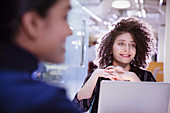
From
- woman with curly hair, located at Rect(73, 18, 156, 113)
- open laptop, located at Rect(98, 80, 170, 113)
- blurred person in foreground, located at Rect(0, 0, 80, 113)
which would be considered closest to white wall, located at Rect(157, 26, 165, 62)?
woman with curly hair, located at Rect(73, 18, 156, 113)

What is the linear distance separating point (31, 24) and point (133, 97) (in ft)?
2.80

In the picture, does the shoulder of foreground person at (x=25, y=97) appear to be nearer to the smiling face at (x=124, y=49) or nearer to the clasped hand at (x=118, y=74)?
the clasped hand at (x=118, y=74)

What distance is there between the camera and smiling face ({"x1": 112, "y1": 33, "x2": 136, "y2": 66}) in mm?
1521

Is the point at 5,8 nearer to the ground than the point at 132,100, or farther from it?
farther from it

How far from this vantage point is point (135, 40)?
157 cm

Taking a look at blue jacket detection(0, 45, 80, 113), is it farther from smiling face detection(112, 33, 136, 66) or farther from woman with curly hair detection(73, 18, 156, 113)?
smiling face detection(112, 33, 136, 66)

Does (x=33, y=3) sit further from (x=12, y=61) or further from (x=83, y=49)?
(x=83, y=49)

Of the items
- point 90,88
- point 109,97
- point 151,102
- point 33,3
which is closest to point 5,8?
point 33,3

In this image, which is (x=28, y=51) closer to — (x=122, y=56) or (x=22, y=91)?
(x=22, y=91)

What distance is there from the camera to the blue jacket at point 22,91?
1.23 feet

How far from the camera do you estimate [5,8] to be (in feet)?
1.30

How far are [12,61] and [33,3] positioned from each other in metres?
0.11

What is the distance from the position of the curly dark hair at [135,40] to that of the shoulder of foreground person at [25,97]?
4.15ft

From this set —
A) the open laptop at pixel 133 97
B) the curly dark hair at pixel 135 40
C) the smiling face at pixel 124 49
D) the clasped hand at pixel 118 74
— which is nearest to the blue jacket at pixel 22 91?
the open laptop at pixel 133 97
